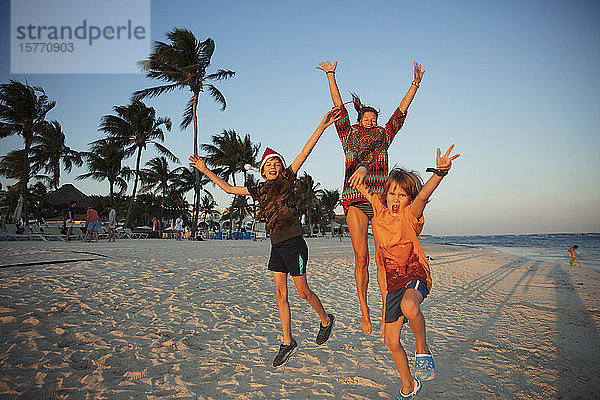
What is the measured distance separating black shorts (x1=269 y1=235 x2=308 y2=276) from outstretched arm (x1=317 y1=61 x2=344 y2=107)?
1.41m

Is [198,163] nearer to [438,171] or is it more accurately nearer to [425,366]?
[438,171]

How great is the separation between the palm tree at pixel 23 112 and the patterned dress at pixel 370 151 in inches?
1039

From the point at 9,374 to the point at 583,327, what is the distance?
6.01m

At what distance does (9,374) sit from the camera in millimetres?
2592

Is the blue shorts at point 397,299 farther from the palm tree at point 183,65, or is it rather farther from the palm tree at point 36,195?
the palm tree at point 36,195

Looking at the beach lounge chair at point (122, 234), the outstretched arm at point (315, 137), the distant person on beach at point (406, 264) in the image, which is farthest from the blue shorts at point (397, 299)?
the beach lounge chair at point (122, 234)

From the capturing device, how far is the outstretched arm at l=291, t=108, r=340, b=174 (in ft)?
10.2

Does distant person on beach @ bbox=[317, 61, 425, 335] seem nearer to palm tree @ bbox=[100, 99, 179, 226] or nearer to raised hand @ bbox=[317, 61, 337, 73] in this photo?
raised hand @ bbox=[317, 61, 337, 73]

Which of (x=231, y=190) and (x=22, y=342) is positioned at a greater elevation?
(x=231, y=190)

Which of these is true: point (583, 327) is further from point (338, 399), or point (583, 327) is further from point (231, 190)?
point (231, 190)

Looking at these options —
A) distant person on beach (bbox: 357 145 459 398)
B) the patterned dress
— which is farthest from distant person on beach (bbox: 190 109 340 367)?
distant person on beach (bbox: 357 145 459 398)

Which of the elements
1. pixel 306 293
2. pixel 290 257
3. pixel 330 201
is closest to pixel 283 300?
pixel 306 293

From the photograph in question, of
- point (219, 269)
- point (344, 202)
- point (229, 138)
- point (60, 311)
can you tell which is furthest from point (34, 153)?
point (344, 202)

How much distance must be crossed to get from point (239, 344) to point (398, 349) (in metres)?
1.83
